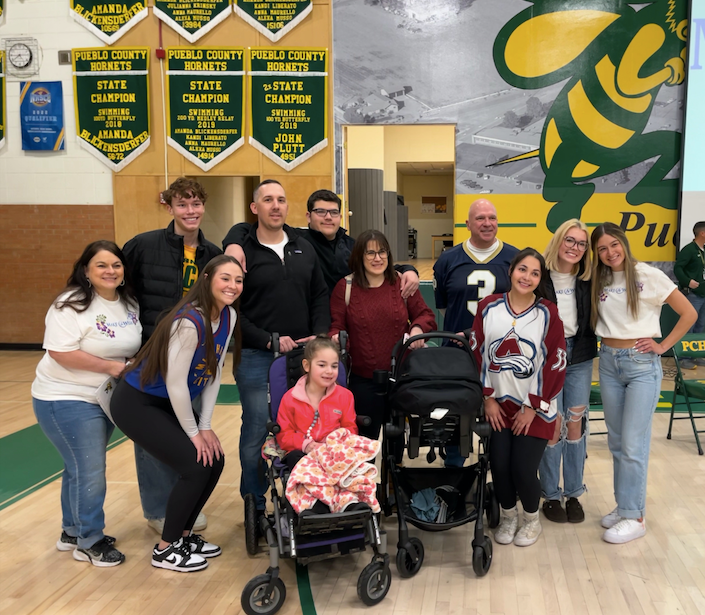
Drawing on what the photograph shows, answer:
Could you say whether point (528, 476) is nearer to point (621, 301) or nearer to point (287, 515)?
point (621, 301)

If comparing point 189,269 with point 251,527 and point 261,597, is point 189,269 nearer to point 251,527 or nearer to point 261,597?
point 251,527

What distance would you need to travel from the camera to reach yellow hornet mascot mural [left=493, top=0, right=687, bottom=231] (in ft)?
24.3

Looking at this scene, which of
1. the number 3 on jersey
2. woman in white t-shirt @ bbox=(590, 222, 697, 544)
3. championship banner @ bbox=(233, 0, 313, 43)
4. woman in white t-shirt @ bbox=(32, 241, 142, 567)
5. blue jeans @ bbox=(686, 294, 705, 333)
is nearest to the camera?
woman in white t-shirt @ bbox=(32, 241, 142, 567)

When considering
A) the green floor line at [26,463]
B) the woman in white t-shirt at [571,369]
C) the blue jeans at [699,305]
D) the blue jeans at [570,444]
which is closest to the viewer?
the woman in white t-shirt at [571,369]

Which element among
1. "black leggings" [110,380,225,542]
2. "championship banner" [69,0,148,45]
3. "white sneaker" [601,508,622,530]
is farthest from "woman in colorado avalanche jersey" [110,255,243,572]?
"championship banner" [69,0,148,45]

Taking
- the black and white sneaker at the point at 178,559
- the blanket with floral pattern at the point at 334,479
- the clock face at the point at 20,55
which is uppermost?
the clock face at the point at 20,55

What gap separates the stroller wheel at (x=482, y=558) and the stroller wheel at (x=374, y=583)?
1.39 ft

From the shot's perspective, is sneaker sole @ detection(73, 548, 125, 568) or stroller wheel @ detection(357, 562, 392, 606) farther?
sneaker sole @ detection(73, 548, 125, 568)

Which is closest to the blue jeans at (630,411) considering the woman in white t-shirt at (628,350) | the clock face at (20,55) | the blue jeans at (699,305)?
the woman in white t-shirt at (628,350)

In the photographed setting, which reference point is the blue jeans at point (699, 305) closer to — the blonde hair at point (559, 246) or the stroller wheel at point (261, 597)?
the blonde hair at point (559, 246)

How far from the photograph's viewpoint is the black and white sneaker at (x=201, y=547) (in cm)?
313

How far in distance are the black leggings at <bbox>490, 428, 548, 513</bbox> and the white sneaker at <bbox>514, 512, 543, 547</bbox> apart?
77 millimetres

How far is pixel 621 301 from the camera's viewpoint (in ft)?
10.6

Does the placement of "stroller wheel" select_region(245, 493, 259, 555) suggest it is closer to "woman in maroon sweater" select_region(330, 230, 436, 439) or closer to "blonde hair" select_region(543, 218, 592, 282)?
"woman in maroon sweater" select_region(330, 230, 436, 439)
